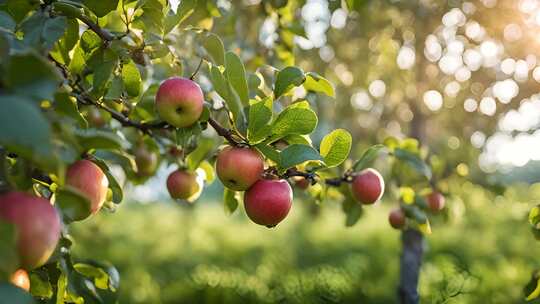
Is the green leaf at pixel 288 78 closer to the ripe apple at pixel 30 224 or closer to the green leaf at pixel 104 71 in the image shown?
the green leaf at pixel 104 71

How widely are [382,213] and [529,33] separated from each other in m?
6.38

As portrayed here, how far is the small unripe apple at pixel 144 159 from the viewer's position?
188cm

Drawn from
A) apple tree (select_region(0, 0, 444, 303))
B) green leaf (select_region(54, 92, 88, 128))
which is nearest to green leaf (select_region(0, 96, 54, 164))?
apple tree (select_region(0, 0, 444, 303))

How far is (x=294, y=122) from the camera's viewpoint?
1140mm

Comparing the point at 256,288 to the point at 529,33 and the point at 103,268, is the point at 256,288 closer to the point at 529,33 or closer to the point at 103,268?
the point at 103,268

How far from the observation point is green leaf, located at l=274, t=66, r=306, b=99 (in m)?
1.24

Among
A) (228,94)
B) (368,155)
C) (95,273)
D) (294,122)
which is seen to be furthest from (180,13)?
(95,273)

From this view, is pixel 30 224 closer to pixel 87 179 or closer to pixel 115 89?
pixel 87 179

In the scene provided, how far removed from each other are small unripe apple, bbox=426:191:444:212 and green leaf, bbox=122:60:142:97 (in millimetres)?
1232

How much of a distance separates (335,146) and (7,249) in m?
0.73

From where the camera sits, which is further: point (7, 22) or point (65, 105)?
point (7, 22)

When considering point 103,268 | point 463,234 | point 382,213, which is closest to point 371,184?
point 103,268

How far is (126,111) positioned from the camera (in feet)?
5.43

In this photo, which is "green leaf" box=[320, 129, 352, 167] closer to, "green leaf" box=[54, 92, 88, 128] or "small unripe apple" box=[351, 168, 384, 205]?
"small unripe apple" box=[351, 168, 384, 205]
